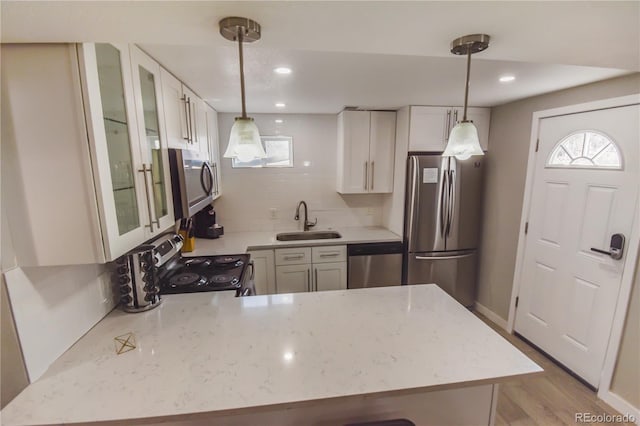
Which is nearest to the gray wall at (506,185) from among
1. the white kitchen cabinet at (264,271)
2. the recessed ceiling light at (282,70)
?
the recessed ceiling light at (282,70)

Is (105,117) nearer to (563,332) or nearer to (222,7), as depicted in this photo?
(222,7)

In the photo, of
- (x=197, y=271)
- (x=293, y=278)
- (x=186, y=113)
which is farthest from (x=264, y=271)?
(x=186, y=113)

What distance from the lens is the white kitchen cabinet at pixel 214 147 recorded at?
2.70m

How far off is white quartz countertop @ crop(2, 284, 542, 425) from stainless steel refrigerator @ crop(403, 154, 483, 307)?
148cm

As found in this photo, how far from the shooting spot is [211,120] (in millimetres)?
2791

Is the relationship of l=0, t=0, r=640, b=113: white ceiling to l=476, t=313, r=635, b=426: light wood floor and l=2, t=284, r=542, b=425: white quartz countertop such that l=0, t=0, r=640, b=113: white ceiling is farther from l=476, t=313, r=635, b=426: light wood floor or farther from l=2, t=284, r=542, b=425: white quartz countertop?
l=476, t=313, r=635, b=426: light wood floor

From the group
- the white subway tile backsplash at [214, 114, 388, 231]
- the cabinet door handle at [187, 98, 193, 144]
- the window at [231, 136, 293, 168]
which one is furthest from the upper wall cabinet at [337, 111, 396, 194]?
the cabinet door handle at [187, 98, 193, 144]

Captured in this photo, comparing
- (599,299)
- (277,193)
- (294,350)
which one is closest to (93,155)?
(294,350)

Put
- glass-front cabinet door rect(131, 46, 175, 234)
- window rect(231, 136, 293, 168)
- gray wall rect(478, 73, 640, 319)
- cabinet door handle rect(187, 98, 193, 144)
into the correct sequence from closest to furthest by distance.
Answer: glass-front cabinet door rect(131, 46, 175, 234) < cabinet door handle rect(187, 98, 193, 144) < gray wall rect(478, 73, 640, 319) < window rect(231, 136, 293, 168)

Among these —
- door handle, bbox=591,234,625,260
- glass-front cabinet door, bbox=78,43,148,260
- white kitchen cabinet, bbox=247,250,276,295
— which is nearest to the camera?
glass-front cabinet door, bbox=78,43,148,260

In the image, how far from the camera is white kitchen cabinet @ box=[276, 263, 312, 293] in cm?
288

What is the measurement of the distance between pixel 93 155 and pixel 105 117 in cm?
18

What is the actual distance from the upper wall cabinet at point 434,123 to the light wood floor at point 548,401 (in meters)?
2.12

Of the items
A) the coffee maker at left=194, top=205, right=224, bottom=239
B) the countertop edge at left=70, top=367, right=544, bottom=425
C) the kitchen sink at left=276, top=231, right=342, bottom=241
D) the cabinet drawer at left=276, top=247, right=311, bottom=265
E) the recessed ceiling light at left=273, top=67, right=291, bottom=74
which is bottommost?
the cabinet drawer at left=276, top=247, right=311, bottom=265
